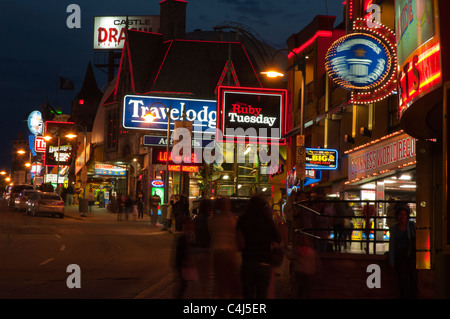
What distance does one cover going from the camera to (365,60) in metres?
18.6

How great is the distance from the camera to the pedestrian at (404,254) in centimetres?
1200

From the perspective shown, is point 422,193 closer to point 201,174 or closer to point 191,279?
point 191,279

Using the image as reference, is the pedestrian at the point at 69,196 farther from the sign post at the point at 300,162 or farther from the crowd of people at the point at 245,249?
the crowd of people at the point at 245,249

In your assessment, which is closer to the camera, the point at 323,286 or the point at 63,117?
the point at 323,286

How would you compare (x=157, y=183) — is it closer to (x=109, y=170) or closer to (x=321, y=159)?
(x=109, y=170)

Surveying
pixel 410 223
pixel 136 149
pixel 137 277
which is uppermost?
pixel 136 149

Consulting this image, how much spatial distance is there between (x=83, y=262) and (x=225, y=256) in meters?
10.3

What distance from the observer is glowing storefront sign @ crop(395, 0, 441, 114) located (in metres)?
9.74

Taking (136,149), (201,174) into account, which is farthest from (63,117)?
(201,174)

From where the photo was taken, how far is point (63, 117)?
111 meters

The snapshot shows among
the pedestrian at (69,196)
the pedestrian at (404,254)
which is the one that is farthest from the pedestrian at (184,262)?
the pedestrian at (69,196)

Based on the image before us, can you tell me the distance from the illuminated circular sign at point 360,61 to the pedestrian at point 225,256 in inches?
395

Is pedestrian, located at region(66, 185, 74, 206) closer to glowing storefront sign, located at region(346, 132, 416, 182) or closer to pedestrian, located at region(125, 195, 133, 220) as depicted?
pedestrian, located at region(125, 195, 133, 220)
